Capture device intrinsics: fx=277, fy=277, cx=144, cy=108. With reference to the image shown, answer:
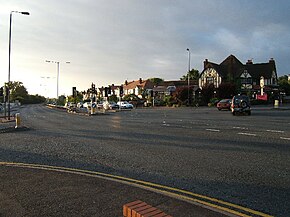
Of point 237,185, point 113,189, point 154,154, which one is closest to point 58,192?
point 113,189

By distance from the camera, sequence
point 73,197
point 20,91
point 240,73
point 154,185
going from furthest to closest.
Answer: point 20,91 → point 240,73 → point 154,185 → point 73,197

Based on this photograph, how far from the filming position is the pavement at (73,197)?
429cm

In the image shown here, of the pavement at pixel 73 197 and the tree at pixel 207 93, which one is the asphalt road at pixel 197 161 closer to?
the pavement at pixel 73 197

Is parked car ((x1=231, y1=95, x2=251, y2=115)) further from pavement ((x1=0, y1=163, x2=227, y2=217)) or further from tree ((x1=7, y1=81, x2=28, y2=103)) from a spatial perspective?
tree ((x1=7, y1=81, x2=28, y2=103))

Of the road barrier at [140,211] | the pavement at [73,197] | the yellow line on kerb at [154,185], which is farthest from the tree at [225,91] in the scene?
the road barrier at [140,211]

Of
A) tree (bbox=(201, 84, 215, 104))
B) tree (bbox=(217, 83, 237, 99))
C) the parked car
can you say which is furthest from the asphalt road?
tree (bbox=(201, 84, 215, 104))

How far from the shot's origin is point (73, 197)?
4.96m

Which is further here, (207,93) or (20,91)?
(20,91)

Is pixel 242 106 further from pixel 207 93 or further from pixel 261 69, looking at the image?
pixel 261 69

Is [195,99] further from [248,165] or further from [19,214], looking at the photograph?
[19,214]

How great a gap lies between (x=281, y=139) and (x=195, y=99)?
42954mm

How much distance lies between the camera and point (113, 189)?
17.6 feet

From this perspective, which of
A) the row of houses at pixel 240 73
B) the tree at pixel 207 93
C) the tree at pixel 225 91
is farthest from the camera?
the row of houses at pixel 240 73

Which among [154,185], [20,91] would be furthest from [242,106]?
[20,91]
